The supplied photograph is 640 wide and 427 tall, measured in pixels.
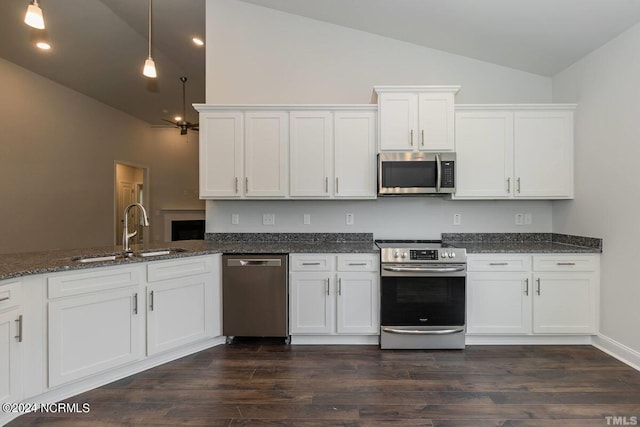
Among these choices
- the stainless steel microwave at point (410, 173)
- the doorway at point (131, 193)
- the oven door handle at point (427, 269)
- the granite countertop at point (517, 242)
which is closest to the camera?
the oven door handle at point (427, 269)

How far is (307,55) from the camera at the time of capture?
3518 mm

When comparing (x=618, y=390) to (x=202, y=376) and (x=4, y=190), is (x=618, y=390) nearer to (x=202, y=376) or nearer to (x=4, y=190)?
(x=202, y=376)

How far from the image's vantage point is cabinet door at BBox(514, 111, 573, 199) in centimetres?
311

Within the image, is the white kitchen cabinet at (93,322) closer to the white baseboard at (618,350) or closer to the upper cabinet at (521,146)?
the upper cabinet at (521,146)

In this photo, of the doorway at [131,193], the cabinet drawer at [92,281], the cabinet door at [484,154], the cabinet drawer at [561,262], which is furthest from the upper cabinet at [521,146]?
the doorway at [131,193]

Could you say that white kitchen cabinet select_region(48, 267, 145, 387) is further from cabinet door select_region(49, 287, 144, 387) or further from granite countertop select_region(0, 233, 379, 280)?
granite countertop select_region(0, 233, 379, 280)

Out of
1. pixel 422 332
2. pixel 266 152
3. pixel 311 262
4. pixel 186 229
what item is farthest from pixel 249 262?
pixel 186 229

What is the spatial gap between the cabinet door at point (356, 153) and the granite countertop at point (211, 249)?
0.58 meters

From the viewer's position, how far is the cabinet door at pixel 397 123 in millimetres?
3053

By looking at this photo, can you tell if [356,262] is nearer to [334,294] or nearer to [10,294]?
[334,294]

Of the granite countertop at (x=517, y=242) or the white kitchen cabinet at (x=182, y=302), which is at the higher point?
the granite countertop at (x=517, y=242)

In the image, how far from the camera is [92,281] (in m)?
2.13

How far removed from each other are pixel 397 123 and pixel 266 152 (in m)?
1.34

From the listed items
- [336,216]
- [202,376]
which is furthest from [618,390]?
[202,376]
